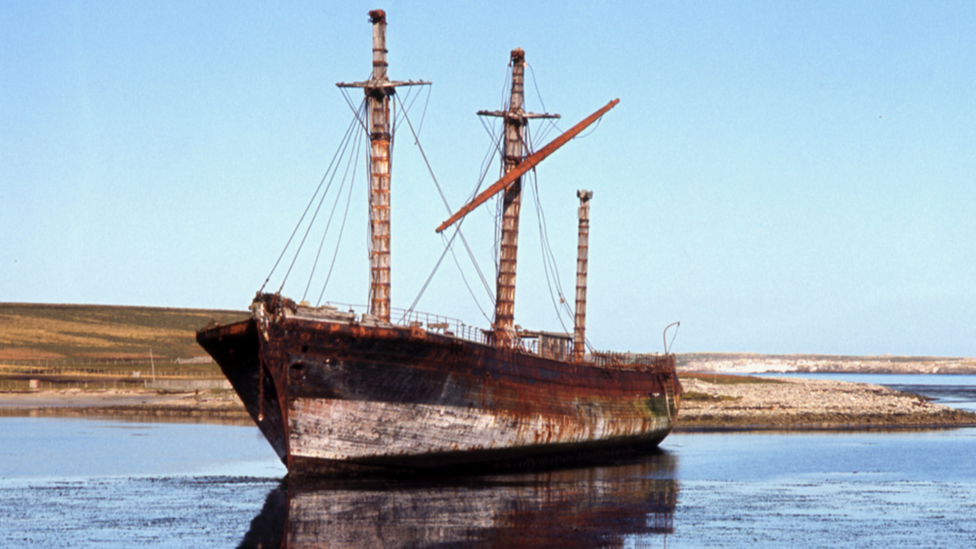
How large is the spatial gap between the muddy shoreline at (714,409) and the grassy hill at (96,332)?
49.0 metres

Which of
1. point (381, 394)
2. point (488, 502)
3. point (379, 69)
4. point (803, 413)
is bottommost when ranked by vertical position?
point (488, 502)

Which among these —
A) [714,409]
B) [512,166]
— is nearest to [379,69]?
[512,166]

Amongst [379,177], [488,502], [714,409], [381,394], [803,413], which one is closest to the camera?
[488,502]

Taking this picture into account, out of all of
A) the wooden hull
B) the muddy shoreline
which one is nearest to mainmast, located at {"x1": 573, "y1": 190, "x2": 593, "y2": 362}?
the muddy shoreline

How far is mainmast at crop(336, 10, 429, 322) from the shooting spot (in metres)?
38.4

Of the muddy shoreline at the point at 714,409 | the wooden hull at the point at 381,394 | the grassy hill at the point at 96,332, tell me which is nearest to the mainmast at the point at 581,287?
the muddy shoreline at the point at 714,409

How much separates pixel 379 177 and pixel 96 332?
430 feet

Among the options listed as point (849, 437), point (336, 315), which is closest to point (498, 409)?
point (336, 315)

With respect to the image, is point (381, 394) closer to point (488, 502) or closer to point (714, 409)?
point (488, 502)

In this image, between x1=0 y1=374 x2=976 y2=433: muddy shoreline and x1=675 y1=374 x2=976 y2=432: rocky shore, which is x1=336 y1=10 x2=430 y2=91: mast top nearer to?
x1=0 y1=374 x2=976 y2=433: muddy shoreline

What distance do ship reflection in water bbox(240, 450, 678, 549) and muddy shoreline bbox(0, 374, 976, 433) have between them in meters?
31.5

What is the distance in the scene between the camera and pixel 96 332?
514 feet

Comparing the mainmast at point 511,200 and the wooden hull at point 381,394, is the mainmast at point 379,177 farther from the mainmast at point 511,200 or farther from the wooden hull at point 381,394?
the mainmast at point 511,200

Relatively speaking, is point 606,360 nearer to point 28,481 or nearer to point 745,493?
point 745,493
